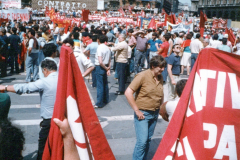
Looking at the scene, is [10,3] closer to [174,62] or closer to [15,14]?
[15,14]

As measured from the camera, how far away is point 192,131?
7.77ft

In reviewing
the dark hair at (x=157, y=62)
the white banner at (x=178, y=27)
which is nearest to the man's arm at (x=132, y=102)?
the dark hair at (x=157, y=62)

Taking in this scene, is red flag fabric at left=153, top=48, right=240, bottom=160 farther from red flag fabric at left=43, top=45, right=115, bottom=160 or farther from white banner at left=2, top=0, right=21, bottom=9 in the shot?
white banner at left=2, top=0, right=21, bottom=9

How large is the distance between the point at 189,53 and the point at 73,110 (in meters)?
9.83

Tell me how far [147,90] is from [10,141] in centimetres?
230

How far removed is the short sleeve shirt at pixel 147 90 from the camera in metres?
3.68

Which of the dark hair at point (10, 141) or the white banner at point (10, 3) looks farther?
the white banner at point (10, 3)

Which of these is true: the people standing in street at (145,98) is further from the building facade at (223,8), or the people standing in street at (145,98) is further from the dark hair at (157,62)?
the building facade at (223,8)

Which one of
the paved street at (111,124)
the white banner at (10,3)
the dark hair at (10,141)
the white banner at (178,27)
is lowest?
the paved street at (111,124)

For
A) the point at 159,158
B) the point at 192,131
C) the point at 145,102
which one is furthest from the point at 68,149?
the point at 145,102

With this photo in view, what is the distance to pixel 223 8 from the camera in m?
88.4

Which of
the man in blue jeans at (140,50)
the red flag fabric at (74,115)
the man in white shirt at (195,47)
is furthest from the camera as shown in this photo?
the man in white shirt at (195,47)

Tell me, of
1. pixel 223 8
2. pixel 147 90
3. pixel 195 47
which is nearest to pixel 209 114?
pixel 147 90

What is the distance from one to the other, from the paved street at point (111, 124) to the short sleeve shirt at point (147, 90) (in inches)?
47.7
